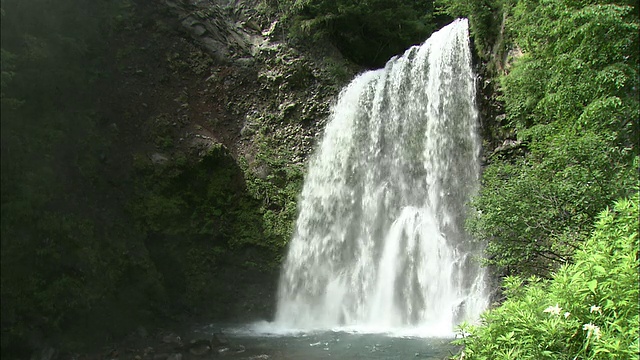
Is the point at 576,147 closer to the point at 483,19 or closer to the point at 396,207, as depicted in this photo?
the point at 396,207

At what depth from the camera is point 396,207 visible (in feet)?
42.9

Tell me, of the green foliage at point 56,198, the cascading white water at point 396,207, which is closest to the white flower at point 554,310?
the cascading white water at point 396,207

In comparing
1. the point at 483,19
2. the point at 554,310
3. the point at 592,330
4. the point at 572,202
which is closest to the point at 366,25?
the point at 483,19

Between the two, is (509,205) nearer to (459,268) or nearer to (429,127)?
(459,268)

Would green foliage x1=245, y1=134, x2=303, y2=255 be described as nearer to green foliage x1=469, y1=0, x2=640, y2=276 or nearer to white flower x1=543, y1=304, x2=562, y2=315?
green foliage x1=469, y1=0, x2=640, y2=276

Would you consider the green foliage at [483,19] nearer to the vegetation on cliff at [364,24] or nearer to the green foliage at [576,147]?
the vegetation on cliff at [364,24]

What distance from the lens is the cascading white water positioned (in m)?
11.7

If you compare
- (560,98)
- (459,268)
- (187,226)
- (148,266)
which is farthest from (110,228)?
(560,98)

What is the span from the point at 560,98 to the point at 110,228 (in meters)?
9.74

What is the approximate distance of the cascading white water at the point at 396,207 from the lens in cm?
1167

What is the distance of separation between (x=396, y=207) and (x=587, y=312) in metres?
8.80

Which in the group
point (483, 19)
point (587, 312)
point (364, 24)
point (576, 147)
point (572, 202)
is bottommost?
point (587, 312)

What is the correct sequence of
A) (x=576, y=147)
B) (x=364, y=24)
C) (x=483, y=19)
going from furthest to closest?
(x=364, y=24) < (x=483, y=19) < (x=576, y=147)

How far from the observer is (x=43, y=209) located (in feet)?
32.3
